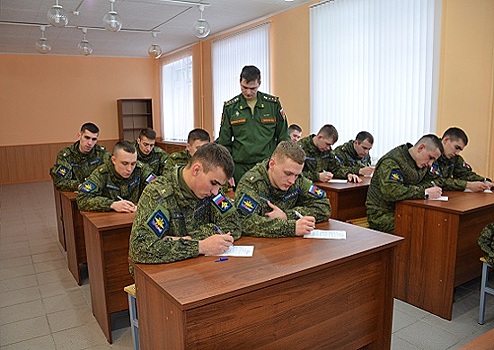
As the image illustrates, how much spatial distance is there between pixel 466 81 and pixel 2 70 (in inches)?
358

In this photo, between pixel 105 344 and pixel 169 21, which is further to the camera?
pixel 169 21

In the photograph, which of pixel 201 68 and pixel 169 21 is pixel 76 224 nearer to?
pixel 169 21

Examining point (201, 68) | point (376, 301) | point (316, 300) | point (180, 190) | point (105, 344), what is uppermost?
point (201, 68)

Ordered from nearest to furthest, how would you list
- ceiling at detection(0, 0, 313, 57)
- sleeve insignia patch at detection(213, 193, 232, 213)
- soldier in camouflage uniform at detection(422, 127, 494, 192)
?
sleeve insignia patch at detection(213, 193, 232, 213), soldier in camouflage uniform at detection(422, 127, 494, 192), ceiling at detection(0, 0, 313, 57)

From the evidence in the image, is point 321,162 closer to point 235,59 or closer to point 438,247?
point 438,247

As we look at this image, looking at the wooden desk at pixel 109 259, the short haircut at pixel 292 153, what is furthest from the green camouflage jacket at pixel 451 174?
the wooden desk at pixel 109 259

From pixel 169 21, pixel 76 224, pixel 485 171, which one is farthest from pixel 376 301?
pixel 169 21

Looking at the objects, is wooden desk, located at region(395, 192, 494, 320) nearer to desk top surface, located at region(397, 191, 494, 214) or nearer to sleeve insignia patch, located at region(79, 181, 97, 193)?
desk top surface, located at region(397, 191, 494, 214)

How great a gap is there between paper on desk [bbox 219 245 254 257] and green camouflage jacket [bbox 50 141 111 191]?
2.54 meters

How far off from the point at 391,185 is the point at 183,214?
1.75 meters

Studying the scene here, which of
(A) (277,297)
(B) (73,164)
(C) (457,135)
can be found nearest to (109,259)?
(A) (277,297)

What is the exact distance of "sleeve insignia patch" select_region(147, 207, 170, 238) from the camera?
5.84ft

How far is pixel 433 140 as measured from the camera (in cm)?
308

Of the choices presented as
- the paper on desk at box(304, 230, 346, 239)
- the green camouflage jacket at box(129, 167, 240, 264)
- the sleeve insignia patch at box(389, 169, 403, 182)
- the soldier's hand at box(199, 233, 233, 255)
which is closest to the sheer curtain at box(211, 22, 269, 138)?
the sleeve insignia patch at box(389, 169, 403, 182)
